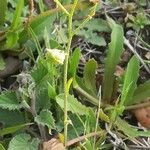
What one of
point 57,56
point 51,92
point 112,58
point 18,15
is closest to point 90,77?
point 112,58

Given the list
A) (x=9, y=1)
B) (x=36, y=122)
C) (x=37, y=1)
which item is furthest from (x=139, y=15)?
(x=36, y=122)

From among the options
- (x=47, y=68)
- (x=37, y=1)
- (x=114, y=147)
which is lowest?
(x=114, y=147)

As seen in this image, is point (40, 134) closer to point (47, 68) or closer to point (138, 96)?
point (47, 68)

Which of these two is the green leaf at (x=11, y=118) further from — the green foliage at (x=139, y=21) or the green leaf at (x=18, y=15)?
the green foliage at (x=139, y=21)

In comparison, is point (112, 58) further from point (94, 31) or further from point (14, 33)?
point (14, 33)

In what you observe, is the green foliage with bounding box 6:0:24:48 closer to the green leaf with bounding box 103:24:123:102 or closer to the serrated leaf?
the serrated leaf

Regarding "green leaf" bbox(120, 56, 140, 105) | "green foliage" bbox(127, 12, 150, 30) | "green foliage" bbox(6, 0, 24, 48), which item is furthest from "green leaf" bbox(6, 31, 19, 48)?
"green foliage" bbox(127, 12, 150, 30)

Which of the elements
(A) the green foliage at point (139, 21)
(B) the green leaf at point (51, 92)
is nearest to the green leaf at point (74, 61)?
(B) the green leaf at point (51, 92)
